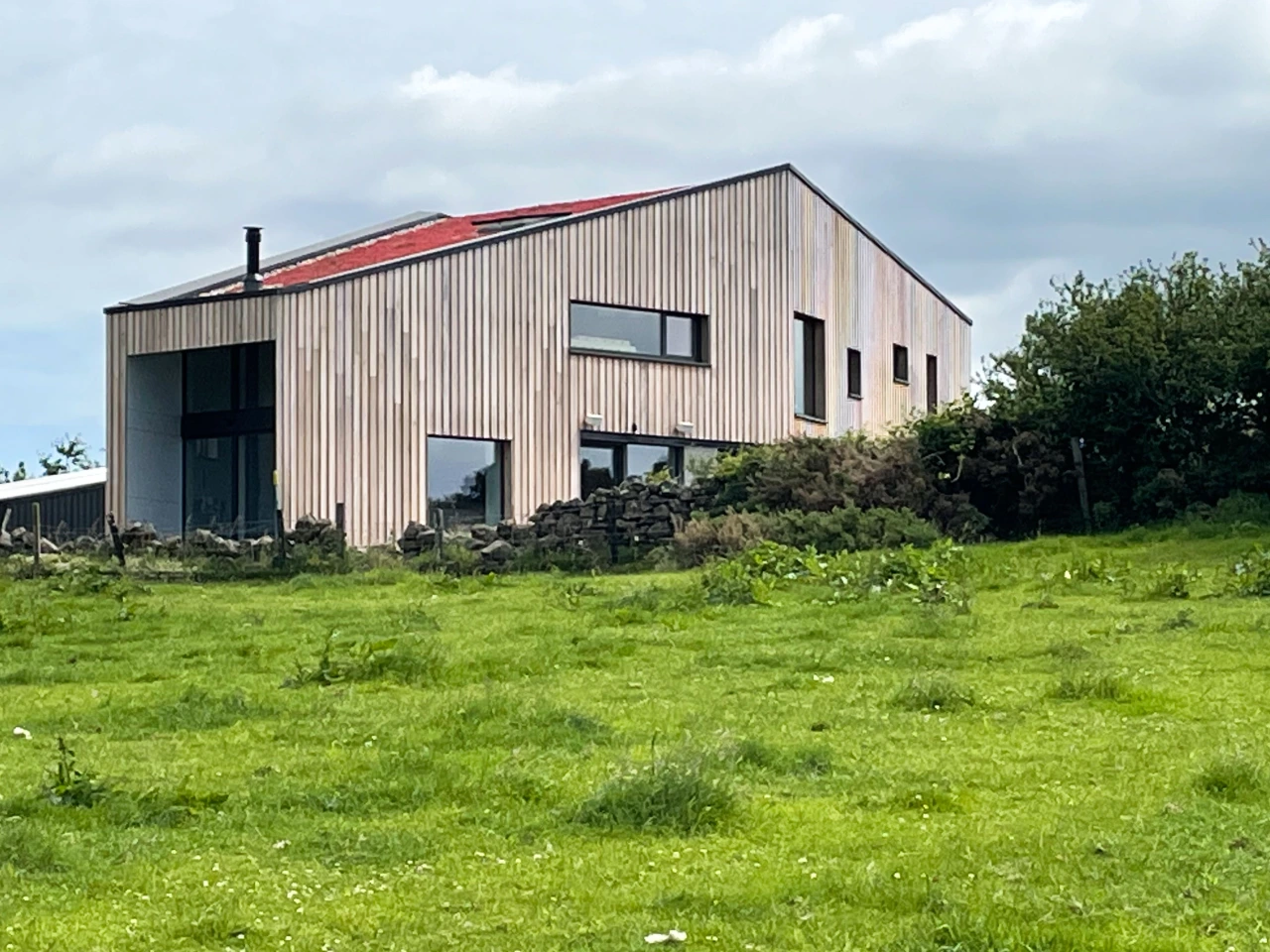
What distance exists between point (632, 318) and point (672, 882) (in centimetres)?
3040

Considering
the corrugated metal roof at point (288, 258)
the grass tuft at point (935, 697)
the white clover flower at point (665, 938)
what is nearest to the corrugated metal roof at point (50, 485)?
the corrugated metal roof at point (288, 258)

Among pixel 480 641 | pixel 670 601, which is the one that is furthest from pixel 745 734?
pixel 670 601

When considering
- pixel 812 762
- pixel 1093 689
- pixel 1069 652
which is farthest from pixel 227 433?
pixel 812 762

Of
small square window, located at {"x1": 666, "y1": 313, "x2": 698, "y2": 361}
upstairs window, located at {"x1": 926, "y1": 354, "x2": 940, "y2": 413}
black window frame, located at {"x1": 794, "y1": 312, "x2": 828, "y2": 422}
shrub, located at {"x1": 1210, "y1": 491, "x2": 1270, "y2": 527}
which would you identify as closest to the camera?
shrub, located at {"x1": 1210, "y1": 491, "x2": 1270, "y2": 527}

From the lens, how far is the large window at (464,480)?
33.9 m

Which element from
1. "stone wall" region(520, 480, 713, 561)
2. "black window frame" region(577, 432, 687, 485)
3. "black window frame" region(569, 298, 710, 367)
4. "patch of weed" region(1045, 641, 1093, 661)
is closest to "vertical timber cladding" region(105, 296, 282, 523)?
"stone wall" region(520, 480, 713, 561)

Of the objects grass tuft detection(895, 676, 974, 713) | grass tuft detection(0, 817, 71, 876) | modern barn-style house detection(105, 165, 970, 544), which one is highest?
modern barn-style house detection(105, 165, 970, 544)

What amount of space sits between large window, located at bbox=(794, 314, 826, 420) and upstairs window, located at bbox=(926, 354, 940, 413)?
6.52 m

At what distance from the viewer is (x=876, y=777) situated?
945cm

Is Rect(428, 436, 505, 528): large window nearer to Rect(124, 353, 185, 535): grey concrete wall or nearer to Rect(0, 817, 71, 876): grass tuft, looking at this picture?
Rect(124, 353, 185, 535): grey concrete wall

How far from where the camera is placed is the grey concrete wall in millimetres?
35000

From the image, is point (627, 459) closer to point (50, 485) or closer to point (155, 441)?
point (155, 441)

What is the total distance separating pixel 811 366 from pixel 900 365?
5099mm

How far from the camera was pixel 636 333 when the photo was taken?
3753 centimetres
